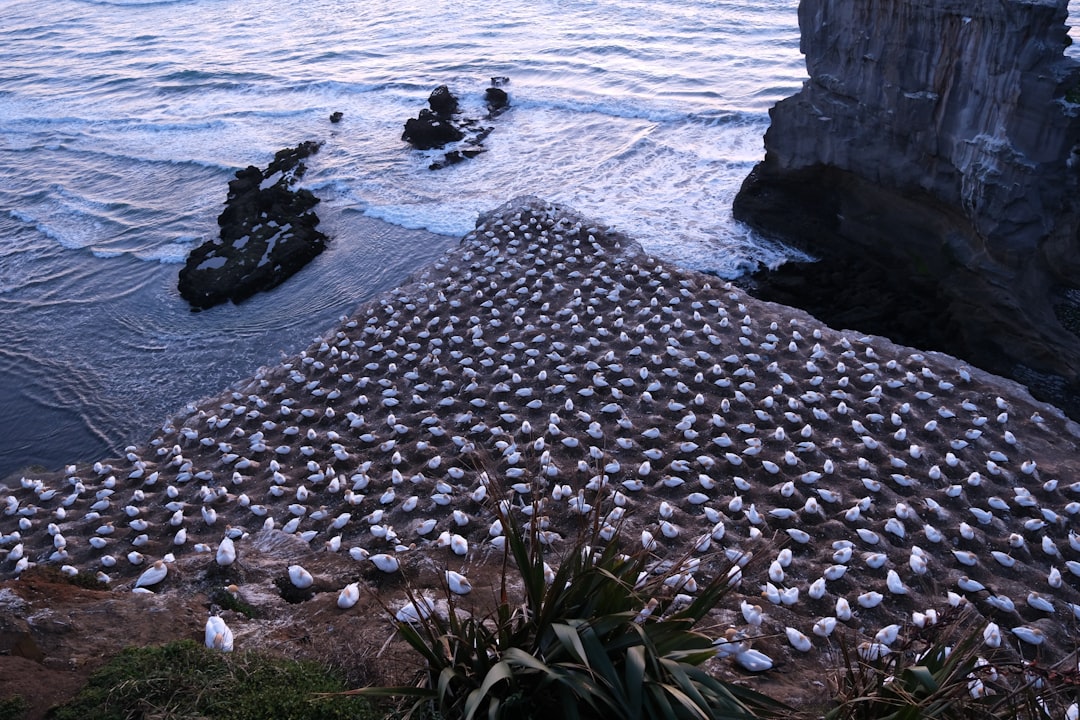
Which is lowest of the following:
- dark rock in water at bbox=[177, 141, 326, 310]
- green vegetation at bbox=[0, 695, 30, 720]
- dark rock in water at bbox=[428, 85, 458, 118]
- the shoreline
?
the shoreline

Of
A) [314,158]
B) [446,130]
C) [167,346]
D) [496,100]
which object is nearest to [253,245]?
[167,346]

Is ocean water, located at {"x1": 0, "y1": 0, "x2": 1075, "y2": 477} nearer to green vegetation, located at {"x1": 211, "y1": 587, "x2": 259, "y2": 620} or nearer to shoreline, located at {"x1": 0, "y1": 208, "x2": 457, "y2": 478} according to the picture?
shoreline, located at {"x1": 0, "y1": 208, "x2": 457, "y2": 478}

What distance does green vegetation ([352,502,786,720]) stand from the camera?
3.96 meters

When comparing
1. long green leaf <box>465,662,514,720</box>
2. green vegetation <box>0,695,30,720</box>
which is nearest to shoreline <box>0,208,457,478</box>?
green vegetation <box>0,695,30,720</box>

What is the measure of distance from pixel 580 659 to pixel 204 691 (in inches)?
83.1

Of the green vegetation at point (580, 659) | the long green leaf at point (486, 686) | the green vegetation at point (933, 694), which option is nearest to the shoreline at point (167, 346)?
the green vegetation at point (580, 659)

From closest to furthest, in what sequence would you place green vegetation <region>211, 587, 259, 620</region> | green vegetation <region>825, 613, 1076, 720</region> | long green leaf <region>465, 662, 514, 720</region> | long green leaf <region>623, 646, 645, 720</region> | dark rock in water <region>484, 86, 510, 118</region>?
1. long green leaf <region>465, 662, 514, 720</region>
2. long green leaf <region>623, 646, 645, 720</region>
3. green vegetation <region>825, 613, 1076, 720</region>
4. green vegetation <region>211, 587, 259, 620</region>
5. dark rock in water <region>484, 86, 510, 118</region>

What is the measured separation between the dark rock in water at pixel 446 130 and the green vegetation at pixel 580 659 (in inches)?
637

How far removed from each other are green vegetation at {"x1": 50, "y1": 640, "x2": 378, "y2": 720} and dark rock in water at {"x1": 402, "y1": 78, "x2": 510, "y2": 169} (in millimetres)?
15965

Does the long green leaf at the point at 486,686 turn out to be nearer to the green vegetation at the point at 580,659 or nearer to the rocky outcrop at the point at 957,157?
the green vegetation at the point at 580,659

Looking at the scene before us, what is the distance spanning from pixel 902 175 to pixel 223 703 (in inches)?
454

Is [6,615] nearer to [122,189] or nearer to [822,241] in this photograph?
[822,241]

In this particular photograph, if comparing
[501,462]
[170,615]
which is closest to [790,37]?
[501,462]

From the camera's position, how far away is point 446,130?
827 inches
